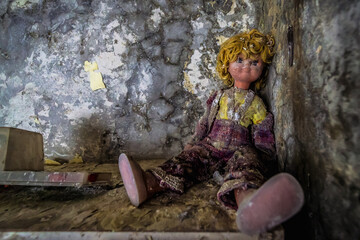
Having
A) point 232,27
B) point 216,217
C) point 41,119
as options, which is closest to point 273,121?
point 216,217

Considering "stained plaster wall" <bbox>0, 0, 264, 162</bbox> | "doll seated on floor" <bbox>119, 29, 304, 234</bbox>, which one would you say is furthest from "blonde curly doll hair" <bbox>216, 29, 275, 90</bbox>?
"stained plaster wall" <bbox>0, 0, 264, 162</bbox>

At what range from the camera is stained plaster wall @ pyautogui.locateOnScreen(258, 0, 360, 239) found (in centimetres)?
69

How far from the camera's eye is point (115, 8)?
1.83m

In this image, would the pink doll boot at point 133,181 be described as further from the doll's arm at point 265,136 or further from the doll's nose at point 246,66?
the doll's nose at point 246,66

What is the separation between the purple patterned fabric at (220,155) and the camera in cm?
108

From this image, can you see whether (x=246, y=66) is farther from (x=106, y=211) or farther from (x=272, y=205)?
(x=106, y=211)

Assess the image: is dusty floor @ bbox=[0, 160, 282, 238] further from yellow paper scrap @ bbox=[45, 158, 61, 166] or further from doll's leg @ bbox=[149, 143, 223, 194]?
yellow paper scrap @ bbox=[45, 158, 61, 166]

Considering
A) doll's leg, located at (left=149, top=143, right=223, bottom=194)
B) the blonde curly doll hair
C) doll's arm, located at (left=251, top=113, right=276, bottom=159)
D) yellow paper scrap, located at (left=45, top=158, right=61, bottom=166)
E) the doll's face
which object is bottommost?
yellow paper scrap, located at (left=45, top=158, right=61, bottom=166)

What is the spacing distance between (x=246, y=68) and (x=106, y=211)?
1.20 metres

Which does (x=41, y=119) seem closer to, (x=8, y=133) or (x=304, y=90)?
(x=8, y=133)

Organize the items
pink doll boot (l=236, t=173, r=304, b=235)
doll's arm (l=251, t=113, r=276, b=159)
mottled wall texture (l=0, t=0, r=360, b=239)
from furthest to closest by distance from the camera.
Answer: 1. mottled wall texture (l=0, t=0, r=360, b=239)
2. doll's arm (l=251, t=113, r=276, b=159)
3. pink doll boot (l=236, t=173, r=304, b=235)

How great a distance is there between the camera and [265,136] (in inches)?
53.6

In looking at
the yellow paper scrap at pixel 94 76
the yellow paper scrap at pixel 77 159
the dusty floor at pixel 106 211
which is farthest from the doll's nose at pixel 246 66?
the yellow paper scrap at pixel 77 159

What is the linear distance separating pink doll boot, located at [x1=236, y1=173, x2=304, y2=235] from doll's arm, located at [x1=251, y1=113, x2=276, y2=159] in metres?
0.65
